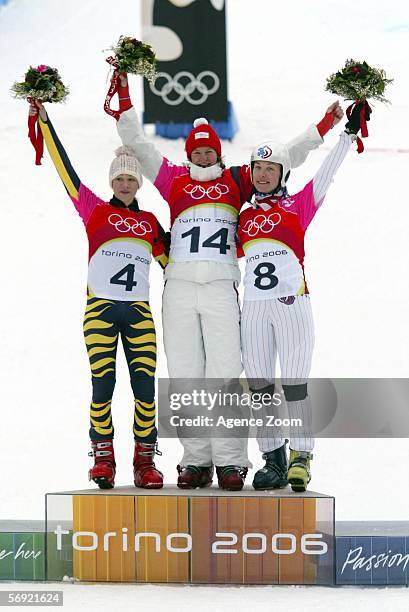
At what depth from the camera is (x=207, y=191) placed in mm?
5215

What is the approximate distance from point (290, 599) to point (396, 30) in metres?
19.7

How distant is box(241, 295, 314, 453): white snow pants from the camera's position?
5.00m

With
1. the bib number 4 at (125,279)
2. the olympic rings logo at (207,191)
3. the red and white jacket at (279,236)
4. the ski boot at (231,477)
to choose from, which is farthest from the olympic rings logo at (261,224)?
the ski boot at (231,477)

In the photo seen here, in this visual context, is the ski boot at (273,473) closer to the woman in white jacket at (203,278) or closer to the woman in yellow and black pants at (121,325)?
the woman in white jacket at (203,278)

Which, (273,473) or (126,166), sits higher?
(126,166)

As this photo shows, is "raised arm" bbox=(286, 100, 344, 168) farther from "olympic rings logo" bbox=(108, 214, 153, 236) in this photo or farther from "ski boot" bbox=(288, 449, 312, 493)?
"ski boot" bbox=(288, 449, 312, 493)

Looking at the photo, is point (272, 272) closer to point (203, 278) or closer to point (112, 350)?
point (203, 278)

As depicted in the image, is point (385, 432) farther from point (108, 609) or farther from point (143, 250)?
point (108, 609)

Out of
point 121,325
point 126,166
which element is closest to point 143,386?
point 121,325

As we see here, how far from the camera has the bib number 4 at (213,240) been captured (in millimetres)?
5129

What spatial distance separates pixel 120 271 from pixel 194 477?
0.92 m

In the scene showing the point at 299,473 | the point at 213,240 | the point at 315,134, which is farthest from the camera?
the point at 315,134

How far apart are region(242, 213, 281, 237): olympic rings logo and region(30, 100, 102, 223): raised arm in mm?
697

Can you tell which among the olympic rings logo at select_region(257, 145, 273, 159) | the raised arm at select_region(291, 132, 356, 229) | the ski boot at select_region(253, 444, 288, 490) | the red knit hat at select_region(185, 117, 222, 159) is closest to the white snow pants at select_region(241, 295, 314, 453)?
the ski boot at select_region(253, 444, 288, 490)
